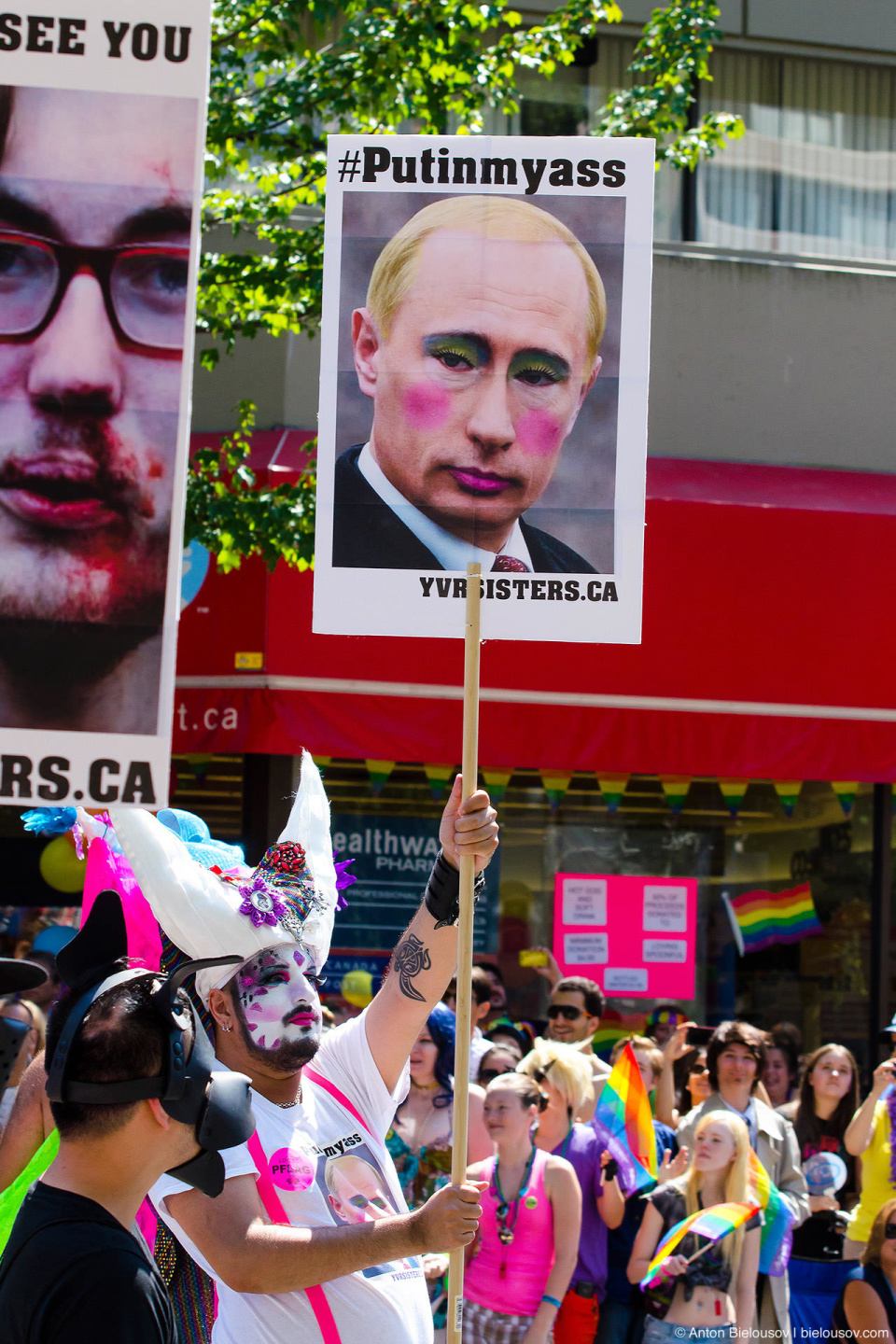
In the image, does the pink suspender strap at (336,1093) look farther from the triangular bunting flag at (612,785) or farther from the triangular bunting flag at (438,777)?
the triangular bunting flag at (612,785)

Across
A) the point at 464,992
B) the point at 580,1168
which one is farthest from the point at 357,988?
the point at 464,992

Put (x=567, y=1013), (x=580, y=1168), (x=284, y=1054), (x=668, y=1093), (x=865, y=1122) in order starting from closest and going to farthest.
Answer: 1. (x=284, y=1054)
2. (x=580, y=1168)
3. (x=865, y=1122)
4. (x=668, y=1093)
5. (x=567, y=1013)

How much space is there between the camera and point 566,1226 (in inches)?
217

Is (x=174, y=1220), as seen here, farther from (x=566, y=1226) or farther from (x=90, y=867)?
(x=566, y=1226)

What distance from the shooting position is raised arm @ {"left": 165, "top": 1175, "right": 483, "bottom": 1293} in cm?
286

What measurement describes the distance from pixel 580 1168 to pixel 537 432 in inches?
140

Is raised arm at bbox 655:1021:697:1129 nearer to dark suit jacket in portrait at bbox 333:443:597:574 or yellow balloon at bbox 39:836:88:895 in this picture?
yellow balloon at bbox 39:836:88:895

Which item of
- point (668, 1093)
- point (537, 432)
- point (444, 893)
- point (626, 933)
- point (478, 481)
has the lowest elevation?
point (668, 1093)

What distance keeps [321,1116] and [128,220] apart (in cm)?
200

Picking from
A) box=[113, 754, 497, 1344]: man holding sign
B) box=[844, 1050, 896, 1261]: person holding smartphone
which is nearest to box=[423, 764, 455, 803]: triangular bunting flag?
box=[844, 1050, 896, 1261]: person holding smartphone

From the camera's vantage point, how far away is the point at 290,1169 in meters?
3.20

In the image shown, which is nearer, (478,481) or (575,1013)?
(478,481)

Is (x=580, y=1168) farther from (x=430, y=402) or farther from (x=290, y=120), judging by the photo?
(x=290, y=120)

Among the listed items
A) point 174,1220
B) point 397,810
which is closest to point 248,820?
point 397,810
